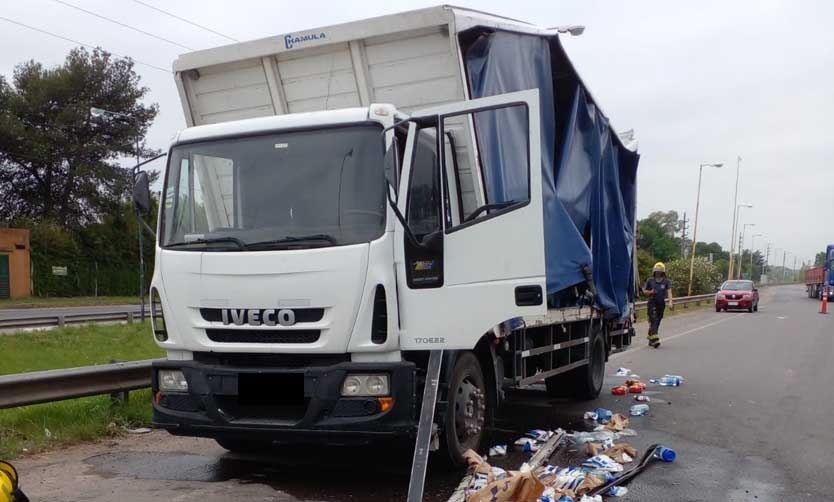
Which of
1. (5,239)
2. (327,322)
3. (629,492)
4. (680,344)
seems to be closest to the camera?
(327,322)

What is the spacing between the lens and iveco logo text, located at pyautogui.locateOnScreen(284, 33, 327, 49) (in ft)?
19.4

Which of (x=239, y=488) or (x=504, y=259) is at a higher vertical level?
(x=504, y=259)

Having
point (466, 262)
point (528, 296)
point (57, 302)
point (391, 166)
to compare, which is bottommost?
point (57, 302)

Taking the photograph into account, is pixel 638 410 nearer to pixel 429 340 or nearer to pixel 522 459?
pixel 522 459

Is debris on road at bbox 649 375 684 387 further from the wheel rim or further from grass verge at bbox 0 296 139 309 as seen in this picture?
grass verge at bbox 0 296 139 309

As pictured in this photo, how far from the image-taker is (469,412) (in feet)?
18.2

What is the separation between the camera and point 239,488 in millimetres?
5266

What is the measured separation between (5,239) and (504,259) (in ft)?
122

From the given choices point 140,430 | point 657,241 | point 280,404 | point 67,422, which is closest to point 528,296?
point 280,404

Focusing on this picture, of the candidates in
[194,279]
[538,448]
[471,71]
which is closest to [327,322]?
[194,279]

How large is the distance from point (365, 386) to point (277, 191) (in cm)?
147

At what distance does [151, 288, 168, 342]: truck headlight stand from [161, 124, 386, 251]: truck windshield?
1.22 feet

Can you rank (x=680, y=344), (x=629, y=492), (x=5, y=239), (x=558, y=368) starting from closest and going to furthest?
(x=629, y=492) < (x=558, y=368) < (x=680, y=344) < (x=5, y=239)

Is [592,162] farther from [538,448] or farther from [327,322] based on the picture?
[327,322]
